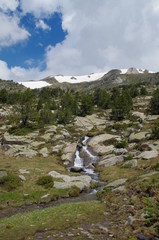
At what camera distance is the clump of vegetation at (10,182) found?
29.9 meters

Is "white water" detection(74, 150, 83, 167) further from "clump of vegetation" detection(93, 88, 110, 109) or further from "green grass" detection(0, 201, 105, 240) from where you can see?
"clump of vegetation" detection(93, 88, 110, 109)

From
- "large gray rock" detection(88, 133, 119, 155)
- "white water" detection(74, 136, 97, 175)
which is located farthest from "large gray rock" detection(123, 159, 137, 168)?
"large gray rock" detection(88, 133, 119, 155)

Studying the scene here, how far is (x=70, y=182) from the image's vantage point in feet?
109

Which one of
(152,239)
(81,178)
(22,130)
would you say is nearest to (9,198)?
(81,178)

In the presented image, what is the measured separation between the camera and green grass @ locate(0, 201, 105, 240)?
680 inches

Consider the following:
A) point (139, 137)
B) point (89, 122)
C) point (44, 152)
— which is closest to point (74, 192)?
point (44, 152)

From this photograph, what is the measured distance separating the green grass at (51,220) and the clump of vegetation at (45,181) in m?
8.55

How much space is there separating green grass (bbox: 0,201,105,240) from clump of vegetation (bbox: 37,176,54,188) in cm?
855

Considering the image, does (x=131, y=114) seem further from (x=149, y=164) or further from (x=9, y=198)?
(x=9, y=198)

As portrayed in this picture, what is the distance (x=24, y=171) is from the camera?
36375 mm

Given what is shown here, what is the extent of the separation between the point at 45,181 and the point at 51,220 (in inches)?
513

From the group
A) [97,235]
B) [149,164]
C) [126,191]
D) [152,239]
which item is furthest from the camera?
[149,164]

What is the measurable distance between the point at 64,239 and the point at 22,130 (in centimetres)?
5111

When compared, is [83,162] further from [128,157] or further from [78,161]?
[128,157]
